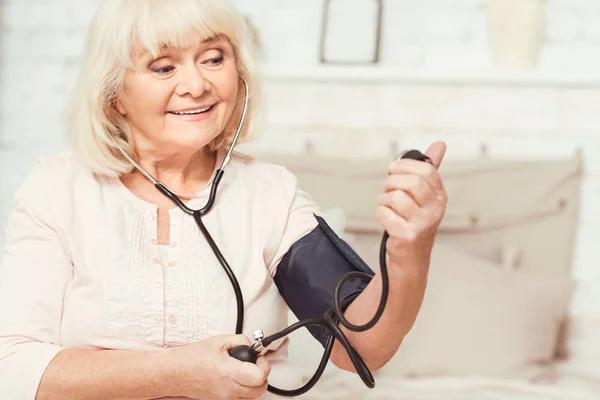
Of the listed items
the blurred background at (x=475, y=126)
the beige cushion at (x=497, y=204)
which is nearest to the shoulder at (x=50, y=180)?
the blurred background at (x=475, y=126)

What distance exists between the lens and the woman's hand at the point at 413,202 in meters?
0.95

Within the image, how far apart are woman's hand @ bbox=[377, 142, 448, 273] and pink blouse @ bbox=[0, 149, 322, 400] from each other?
1.29 feet

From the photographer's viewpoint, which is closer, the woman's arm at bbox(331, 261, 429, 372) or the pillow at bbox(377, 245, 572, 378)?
the woman's arm at bbox(331, 261, 429, 372)

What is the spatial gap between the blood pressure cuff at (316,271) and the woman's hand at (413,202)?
0.96 ft

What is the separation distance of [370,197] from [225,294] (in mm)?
1221

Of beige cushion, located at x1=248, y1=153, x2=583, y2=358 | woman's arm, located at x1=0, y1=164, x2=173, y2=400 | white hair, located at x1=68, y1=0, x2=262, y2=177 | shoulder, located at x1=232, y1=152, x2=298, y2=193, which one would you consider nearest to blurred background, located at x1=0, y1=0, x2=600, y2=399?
beige cushion, located at x1=248, y1=153, x2=583, y2=358

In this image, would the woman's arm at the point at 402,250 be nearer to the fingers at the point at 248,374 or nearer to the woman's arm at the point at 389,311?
the woman's arm at the point at 389,311

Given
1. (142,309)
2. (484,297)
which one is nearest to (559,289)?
(484,297)

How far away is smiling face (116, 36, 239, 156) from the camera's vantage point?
4.25 feet

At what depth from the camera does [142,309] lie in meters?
1.28

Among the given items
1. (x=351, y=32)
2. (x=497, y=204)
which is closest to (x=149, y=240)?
(x=497, y=204)

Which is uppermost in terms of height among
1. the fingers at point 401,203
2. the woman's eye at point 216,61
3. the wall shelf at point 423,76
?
the wall shelf at point 423,76

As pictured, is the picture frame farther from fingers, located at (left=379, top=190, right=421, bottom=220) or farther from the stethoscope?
fingers, located at (left=379, top=190, right=421, bottom=220)

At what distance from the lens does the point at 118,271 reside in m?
1.30
